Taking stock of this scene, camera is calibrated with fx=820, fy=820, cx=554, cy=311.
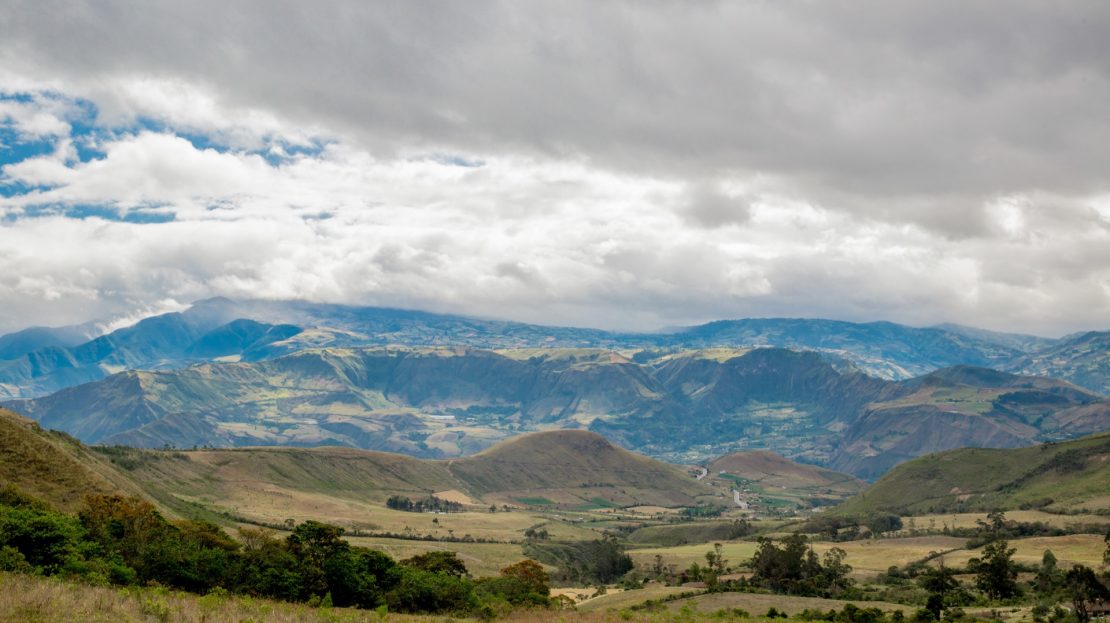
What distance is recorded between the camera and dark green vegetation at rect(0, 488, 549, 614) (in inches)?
2734

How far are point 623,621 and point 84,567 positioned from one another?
4774 cm

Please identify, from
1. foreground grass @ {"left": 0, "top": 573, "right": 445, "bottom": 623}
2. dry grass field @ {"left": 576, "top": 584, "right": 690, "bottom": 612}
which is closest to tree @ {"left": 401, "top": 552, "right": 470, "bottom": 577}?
dry grass field @ {"left": 576, "top": 584, "right": 690, "bottom": 612}

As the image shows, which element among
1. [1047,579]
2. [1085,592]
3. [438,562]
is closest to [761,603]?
[1085,592]

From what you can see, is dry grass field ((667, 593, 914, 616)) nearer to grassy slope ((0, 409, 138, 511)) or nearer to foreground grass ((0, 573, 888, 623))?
foreground grass ((0, 573, 888, 623))

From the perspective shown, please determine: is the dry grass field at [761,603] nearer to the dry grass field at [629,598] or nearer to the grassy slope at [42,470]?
the dry grass field at [629,598]

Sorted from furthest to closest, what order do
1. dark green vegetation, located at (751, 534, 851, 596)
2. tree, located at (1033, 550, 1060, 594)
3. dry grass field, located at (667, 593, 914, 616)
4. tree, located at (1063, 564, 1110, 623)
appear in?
dark green vegetation, located at (751, 534, 851, 596) < tree, located at (1033, 550, 1060, 594) < dry grass field, located at (667, 593, 914, 616) < tree, located at (1063, 564, 1110, 623)

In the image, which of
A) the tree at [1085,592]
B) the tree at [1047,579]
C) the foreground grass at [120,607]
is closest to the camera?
the foreground grass at [120,607]

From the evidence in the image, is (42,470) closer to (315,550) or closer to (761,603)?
(315,550)

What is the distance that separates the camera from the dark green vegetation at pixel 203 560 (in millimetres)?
69438

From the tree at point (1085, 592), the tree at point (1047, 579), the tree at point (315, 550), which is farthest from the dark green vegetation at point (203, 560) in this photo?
the tree at point (1047, 579)

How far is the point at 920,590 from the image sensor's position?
154875 millimetres

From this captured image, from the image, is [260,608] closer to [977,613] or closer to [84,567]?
[84,567]

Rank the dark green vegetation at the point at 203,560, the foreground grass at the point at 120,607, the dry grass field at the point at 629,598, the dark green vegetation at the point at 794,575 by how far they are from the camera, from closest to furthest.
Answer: the foreground grass at the point at 120,607
the dark green vegetation at the point at 203,560
the dry grass field at the point at 629,598
the dark green vegetation at the point at 794,575

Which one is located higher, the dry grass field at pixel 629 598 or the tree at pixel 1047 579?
the tree at pixel 1047 579
